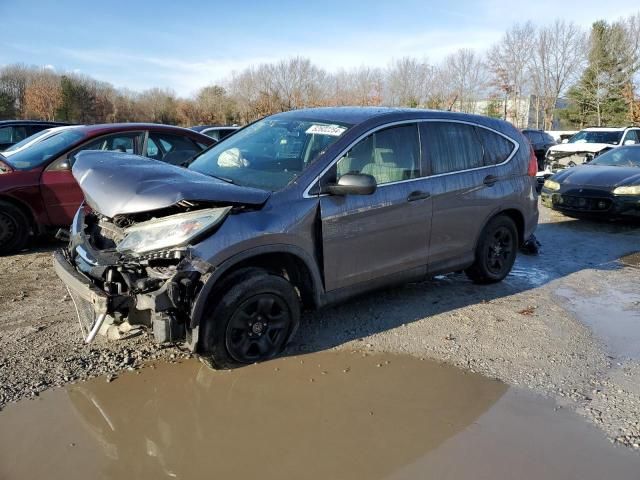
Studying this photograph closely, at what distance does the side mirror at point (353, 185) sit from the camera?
12.4 ft

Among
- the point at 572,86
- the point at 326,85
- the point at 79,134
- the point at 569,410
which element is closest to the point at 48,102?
the point at 326,85

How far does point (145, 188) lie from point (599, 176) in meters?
8.71

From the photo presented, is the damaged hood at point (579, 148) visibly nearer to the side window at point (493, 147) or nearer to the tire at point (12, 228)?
the side window at point (493, 147)

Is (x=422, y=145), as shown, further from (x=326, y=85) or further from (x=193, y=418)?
(x=326, y=85)

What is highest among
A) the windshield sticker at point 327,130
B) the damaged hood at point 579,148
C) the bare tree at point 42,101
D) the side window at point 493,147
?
the bare tree at point 42,101

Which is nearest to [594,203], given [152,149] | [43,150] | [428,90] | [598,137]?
[152,149]

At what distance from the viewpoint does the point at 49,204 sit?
21.3 ft

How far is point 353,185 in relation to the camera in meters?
3.78

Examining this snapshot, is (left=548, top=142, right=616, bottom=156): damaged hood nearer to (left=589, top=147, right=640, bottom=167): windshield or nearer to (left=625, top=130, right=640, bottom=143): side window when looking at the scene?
(left=625, top=130, right=640, bottom=143): side window

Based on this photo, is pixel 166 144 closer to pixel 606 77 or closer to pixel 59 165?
pixel 59 165

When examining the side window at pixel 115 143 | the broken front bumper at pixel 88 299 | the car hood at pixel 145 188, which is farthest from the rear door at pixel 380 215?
the side window at pixel 115 143

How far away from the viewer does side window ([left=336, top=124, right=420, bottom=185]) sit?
4129 millimetres

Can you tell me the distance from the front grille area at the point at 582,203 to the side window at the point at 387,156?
19.4ft

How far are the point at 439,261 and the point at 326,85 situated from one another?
4309cm
